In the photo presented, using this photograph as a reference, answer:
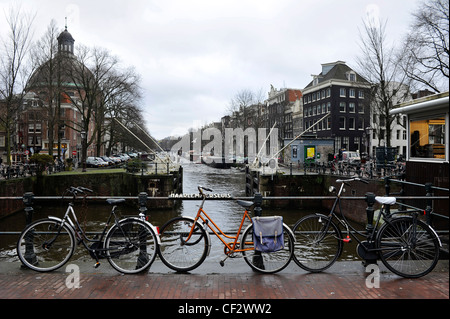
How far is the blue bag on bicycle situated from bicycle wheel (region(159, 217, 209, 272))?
0.68 meters

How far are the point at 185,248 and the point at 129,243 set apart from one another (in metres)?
0.72

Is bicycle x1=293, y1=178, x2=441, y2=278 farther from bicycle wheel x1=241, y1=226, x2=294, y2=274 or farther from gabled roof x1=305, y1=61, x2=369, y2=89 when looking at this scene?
gabled roof x1=305, y1=61, x2=369, y2=89

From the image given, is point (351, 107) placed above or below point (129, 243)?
above

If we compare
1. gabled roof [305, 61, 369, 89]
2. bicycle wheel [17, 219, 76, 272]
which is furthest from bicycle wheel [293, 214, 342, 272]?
gabled roof [305, 61, 369, 89]

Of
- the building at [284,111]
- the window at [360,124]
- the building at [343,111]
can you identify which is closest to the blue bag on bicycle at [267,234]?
the building at [284,111]

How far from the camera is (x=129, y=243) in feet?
15.2

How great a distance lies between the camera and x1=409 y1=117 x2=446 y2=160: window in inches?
246

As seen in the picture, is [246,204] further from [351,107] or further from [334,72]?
[334,72]

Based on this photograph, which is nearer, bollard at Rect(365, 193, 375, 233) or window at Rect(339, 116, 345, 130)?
bollard at Rect(365, 193, 375, 233)

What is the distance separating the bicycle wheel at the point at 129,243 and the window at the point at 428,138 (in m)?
5.17

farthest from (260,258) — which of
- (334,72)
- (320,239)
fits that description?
(334,72)
